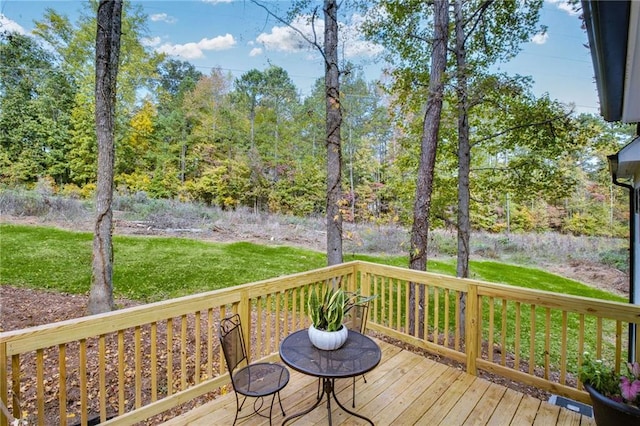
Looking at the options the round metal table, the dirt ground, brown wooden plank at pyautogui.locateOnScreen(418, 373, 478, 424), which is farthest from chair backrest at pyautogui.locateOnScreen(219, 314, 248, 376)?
the dirt ground

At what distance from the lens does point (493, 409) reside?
2633 mm

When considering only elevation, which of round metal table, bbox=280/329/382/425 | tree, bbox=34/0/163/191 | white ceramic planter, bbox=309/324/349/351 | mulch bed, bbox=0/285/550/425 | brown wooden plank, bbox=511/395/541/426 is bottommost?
mulch bed, bbox=0/285/550/425

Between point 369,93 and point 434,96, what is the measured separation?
11.0 metres

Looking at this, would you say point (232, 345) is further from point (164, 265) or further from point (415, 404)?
point (164, 265)

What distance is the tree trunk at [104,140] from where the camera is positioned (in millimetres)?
4402

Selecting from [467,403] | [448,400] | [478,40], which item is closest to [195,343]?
[448,400]

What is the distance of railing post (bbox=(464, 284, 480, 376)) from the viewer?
3.16 m

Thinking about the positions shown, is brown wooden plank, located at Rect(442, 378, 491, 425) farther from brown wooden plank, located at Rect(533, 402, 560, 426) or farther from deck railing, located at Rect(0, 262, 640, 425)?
brown wooden plank, located at Rect(533, 402, 560, 426)

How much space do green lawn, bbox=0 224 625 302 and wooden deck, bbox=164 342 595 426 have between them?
4.73 meters

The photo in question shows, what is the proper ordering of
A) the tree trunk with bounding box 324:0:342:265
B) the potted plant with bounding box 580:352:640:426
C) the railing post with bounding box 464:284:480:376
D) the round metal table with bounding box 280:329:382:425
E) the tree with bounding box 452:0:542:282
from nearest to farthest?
the potted plant with bounding box 580:352:640:426, the round metal table with bounding box 280:329:382:425, the railing post with bounding box 464:284:480:376, the tree trunk with bounding box 324:0:342:265, the tree with bounding box 452:0:542:282

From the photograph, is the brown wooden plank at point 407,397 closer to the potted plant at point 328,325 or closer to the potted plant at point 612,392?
the potted plant at point 328,325

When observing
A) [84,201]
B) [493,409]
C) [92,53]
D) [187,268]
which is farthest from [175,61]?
[493,409]

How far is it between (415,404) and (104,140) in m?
5.17

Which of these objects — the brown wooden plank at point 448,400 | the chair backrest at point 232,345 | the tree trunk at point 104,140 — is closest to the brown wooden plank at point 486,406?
the brown wooden plank at point 448,400
